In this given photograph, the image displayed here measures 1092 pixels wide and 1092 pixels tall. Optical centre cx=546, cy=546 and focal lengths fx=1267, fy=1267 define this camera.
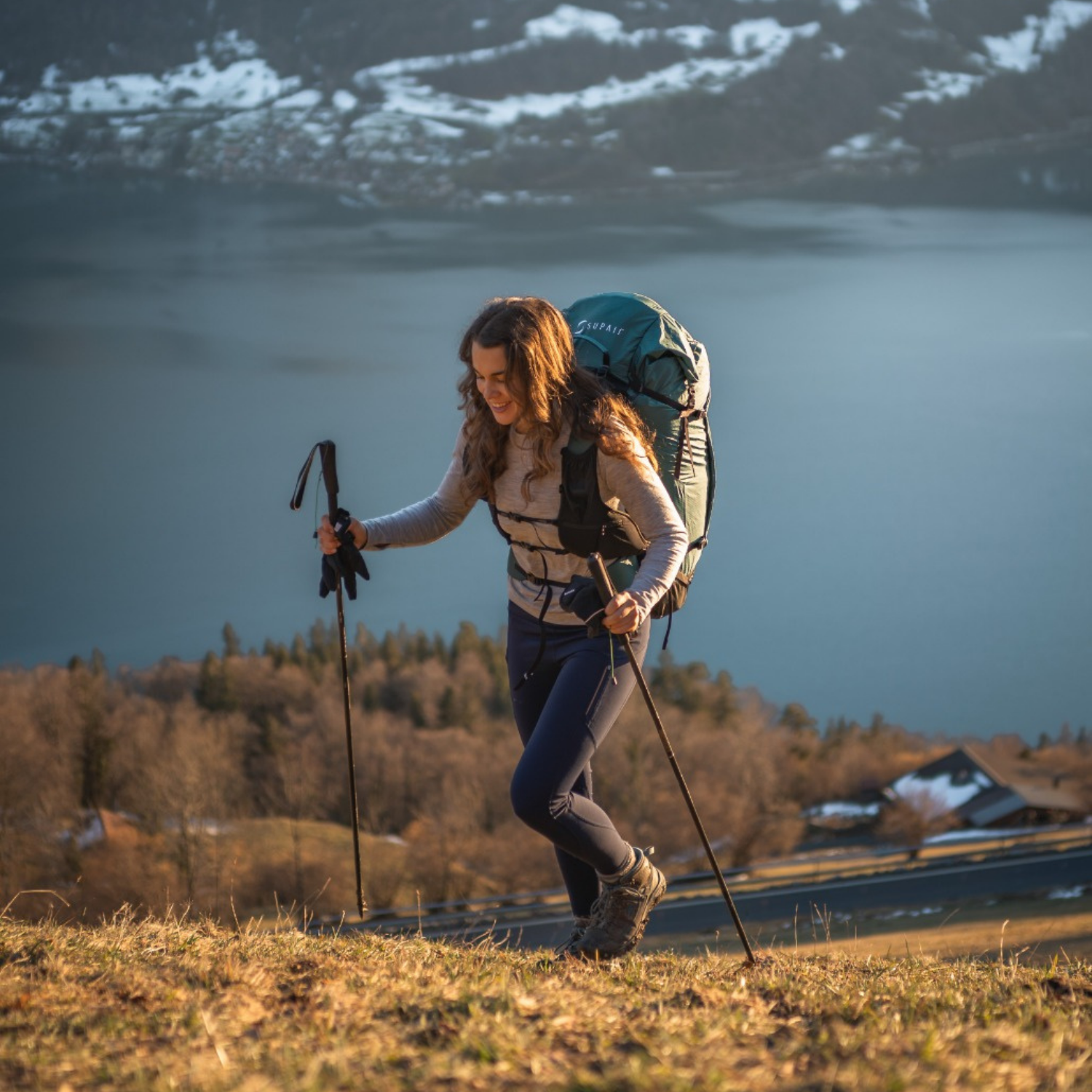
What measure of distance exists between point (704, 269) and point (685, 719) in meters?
96.4

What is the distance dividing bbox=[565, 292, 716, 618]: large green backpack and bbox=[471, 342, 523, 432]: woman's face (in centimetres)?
48

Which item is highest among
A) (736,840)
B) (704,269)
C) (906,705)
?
(704,269)

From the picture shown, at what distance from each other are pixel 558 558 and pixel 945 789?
181 ft

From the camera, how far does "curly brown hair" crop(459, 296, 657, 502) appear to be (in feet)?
12.6

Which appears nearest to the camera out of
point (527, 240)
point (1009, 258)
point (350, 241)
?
point (527, 240)

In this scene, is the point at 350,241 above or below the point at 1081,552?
above

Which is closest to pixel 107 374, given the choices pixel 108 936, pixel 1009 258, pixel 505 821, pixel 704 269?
pixel 704 269

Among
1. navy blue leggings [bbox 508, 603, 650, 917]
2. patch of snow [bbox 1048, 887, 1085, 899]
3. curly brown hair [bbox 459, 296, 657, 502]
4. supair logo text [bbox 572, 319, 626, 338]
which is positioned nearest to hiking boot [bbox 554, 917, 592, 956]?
navy blue leggings [bbox 508, 603, 650, 917]

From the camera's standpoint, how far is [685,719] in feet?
206

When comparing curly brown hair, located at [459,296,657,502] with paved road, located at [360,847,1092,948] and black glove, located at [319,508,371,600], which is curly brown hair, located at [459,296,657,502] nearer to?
black glove, located at [319,508,371,600]

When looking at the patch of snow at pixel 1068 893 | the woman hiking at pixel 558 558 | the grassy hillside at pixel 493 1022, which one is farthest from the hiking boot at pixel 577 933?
the patch of snow at pixel 1068 893

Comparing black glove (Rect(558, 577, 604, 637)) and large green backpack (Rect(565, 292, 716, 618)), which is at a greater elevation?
large green backpack (Rect(565, 292, 716, 618))

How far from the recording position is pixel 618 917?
4148mm

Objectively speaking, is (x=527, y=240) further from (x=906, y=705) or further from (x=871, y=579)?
(x=906, y=705)
